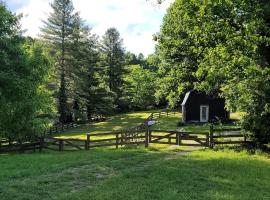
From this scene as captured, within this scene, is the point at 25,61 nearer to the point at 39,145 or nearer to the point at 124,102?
the point at 39,145

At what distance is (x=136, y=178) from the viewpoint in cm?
1195

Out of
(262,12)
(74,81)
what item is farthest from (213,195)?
(74,81)

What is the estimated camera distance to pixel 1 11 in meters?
21.2

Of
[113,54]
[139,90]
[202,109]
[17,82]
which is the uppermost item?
[113,54]

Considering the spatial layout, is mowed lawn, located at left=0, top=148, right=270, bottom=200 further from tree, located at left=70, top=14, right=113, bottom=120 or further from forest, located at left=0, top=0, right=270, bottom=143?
tree, located at left=70, top=14, right=113, bottom=120

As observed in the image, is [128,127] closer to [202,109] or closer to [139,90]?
[202,109]

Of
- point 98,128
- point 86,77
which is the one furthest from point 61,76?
point 98,128

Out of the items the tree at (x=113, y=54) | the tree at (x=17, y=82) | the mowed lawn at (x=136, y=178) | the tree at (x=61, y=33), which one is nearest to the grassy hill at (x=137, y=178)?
the mowed lawn at (x=136, y=178)

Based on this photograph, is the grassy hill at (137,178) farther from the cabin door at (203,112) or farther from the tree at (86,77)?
the tree at (86,77)

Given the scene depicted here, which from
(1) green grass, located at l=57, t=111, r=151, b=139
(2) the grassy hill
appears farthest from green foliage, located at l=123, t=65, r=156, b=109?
(2) the grassy hill

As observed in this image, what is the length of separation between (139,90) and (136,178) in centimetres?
6423

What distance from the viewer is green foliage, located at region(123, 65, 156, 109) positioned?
75.1 meters

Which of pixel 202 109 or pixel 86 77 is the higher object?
pixel 86 77

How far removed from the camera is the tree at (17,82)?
65.8ft
